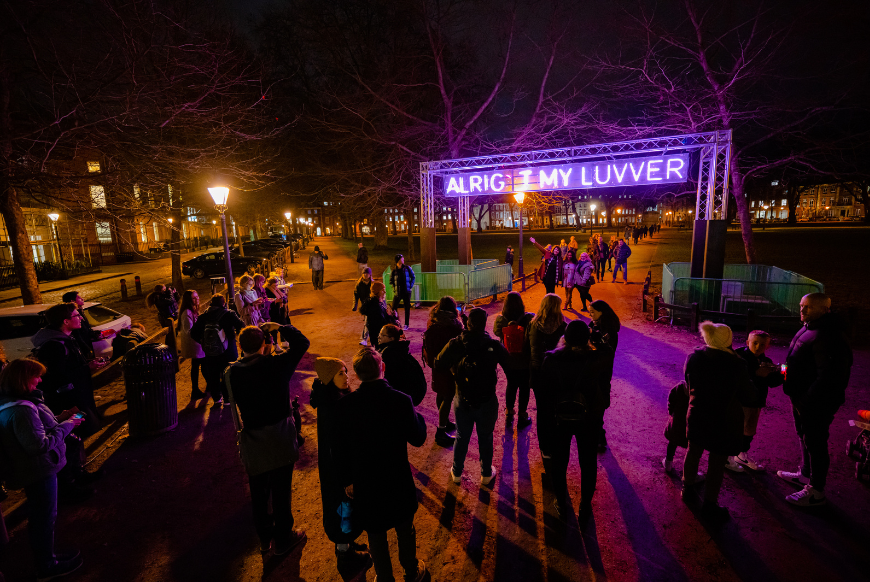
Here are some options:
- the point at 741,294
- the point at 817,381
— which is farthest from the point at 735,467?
the point at 741,294

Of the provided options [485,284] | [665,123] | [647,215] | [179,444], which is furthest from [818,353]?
[647,215]

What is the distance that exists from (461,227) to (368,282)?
6.96 meters

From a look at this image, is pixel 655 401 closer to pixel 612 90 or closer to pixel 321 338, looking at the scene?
pixel 321 338

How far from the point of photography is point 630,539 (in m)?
3.57

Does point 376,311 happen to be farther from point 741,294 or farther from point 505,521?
point 741,294

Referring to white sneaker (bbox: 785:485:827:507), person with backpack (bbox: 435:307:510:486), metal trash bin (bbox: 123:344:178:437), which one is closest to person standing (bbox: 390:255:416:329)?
metal trash bin (bbox: 123:344:178:437)

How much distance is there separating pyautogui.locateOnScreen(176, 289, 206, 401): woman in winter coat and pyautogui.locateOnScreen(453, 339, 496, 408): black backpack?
4.26 metres

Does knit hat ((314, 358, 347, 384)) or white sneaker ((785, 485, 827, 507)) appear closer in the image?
knit hat ((314, 358, 347, 384))

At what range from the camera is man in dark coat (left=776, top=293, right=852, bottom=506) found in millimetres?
3662

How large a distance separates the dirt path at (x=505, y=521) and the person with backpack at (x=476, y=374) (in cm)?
65

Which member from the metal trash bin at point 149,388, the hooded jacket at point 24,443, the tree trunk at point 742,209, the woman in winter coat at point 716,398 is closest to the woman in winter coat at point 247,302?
the metal trash bin at point 149,388

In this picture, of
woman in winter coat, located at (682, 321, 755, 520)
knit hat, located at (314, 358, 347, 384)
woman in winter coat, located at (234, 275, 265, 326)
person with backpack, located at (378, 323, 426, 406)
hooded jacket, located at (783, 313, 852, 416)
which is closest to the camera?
knit hat, located at (314, 358, 347, 384)

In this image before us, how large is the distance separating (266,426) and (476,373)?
1776 mm

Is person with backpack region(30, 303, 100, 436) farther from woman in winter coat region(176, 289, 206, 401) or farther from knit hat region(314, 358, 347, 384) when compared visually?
knit hat region(314, 358, 347, 384)
